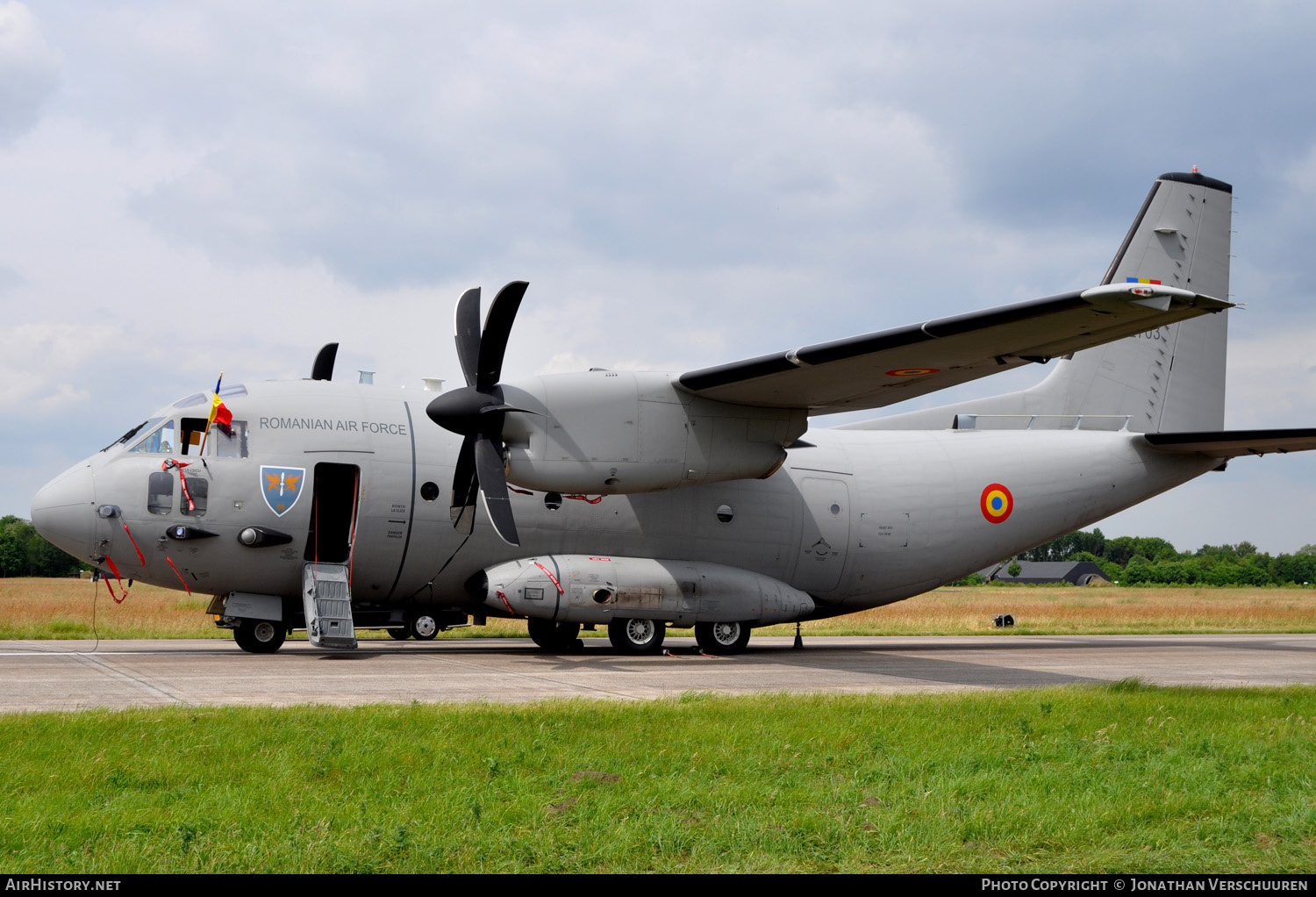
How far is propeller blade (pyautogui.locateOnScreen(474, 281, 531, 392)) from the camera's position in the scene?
50.7ft

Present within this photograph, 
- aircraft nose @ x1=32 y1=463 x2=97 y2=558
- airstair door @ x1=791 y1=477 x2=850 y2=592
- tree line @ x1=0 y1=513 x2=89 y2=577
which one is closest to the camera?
aircraft nose @ x1=32 y1=463 x2=97 y2=558

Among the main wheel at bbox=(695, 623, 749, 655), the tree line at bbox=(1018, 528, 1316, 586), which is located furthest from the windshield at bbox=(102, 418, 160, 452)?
the tree line at bbox=(1018, 528, 1316, 586)

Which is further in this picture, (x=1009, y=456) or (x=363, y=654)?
(x=1009, y=456)

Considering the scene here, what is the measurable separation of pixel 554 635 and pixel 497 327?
282 inches

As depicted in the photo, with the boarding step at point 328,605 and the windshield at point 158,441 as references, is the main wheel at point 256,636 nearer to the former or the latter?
the boarding step at point 328,605

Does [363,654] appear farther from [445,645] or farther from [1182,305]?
[1182,305]

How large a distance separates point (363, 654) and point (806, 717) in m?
10.3

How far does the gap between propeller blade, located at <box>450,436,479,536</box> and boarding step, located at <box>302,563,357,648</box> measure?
7.54 feet

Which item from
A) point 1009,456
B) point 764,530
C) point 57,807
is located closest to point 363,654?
point 764,530

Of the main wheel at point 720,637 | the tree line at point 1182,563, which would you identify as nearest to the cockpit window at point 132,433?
the main wheel at point 720,637

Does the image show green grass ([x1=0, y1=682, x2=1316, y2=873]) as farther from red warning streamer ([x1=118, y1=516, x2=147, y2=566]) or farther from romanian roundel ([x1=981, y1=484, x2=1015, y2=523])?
romanian roundel ([x1=981, y1=484, x2=1015, y2=523])

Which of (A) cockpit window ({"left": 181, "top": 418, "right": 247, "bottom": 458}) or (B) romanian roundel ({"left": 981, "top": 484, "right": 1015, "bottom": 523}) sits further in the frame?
(B) romanian roundel ({"left": 981, "top": 484, "right": 1015, "bottom": 523})

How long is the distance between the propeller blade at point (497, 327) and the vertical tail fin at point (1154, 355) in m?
10.4
